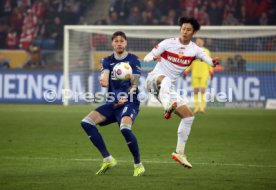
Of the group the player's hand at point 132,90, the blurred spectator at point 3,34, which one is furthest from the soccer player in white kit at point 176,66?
the blurred spectator at point 3,34

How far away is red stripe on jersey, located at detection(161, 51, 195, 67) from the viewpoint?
1110 cm

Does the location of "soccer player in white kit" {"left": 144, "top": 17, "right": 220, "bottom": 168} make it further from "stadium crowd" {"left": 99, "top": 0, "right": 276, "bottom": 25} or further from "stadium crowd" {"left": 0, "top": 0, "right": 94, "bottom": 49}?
"stadium crowd" {"left": 0, "top": 0, "right": 94, "bottom": 49}

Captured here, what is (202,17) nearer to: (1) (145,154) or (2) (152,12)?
(2) (152,12)

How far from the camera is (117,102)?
1023 centimetres

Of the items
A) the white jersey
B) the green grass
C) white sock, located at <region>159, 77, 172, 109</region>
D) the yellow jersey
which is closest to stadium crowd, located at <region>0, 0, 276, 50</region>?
the yellow jersey

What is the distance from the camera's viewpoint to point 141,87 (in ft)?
85.1

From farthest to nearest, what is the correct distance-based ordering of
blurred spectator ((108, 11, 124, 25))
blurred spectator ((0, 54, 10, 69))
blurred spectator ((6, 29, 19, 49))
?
blurred spectator ((108, 11, 124, 25)) → blurred spectator ((6, 29, 19, 49)) → blurred spectator ((0, 54, 10, 69))

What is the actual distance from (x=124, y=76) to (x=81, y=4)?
76.8 feet

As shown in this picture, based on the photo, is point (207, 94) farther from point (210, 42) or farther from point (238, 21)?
point (238, 21)

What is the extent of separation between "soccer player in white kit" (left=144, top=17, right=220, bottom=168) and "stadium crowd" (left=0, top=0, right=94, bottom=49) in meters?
20.5

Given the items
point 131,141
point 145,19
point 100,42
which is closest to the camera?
point 131,141

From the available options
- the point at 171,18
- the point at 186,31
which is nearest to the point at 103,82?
the point at 186,31

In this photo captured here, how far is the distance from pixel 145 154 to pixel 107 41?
46.7ft

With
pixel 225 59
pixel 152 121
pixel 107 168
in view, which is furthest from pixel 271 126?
pixel 107 168
